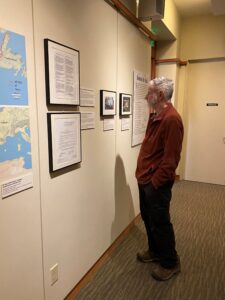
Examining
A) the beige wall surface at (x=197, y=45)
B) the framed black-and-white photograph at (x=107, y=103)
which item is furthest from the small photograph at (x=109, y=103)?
the beige wall surface at (x=197, y=45)

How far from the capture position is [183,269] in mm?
2164

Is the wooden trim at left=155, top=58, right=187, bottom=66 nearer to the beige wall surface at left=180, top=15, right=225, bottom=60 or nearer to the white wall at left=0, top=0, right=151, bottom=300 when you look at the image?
A: the beige wall surface at left=180, top=15, right=225, bottom=60

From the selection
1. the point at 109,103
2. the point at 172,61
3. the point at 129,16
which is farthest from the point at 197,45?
the point at 109,103

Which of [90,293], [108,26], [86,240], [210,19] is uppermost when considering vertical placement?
[210,19]

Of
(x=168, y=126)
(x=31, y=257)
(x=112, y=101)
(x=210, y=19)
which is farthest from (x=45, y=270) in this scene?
(x=210, y=19)

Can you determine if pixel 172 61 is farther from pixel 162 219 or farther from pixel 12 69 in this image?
pixel 12 69

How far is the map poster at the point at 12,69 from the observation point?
1.12 meters

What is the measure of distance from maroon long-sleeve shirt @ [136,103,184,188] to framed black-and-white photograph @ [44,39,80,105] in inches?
27.0

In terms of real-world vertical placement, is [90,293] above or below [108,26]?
below

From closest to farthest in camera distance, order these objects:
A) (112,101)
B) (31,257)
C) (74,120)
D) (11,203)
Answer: (11,203) → (31,257) → (74,120) → (112,101)

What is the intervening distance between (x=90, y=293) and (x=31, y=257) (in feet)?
2.44

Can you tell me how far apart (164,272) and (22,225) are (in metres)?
1.36

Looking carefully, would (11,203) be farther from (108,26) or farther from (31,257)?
(108,26)

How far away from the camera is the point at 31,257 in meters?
1.42
